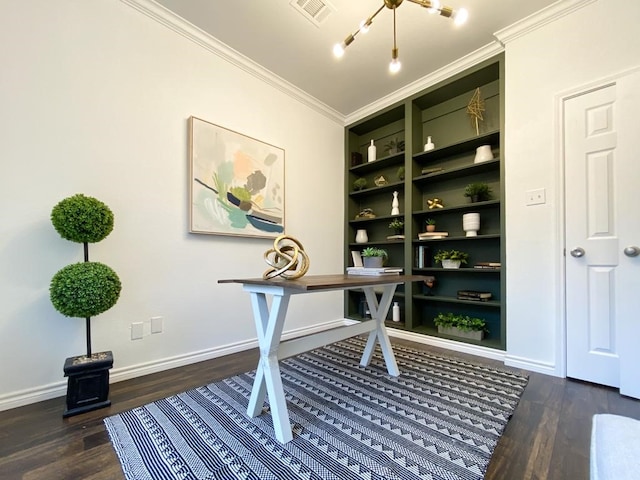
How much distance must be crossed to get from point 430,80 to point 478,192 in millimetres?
1277

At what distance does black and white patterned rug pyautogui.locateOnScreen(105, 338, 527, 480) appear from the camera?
1124 mm

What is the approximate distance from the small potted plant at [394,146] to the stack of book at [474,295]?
174 cm

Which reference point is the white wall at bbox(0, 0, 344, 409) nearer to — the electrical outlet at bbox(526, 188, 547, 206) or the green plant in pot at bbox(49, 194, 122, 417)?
the green plant in pot at bbox(49, 194, 122, 417)

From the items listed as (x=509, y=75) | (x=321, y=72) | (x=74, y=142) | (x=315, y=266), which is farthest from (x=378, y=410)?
(x=321, y=72)

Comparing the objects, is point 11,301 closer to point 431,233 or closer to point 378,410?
point 378,410

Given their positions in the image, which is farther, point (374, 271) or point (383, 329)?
point (383, 329)

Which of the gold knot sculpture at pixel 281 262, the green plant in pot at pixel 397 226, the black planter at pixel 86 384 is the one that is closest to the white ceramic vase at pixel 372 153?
the green plant in pot at pixel 397 226

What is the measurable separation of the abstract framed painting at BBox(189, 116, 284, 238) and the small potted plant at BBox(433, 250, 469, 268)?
1.66 metres

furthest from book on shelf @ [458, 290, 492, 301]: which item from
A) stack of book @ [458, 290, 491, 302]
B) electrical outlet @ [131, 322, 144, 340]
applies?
electrical outlet @ [131, 322, 144, 340]

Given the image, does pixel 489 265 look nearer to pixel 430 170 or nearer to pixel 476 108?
pixel 430 170

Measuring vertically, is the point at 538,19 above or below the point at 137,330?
above

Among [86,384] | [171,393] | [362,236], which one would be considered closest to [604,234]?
[362,236]

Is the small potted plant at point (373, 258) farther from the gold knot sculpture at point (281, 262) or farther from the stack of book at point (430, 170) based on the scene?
the stack of book at point (430, 170)

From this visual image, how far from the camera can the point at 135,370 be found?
6.55 ft
